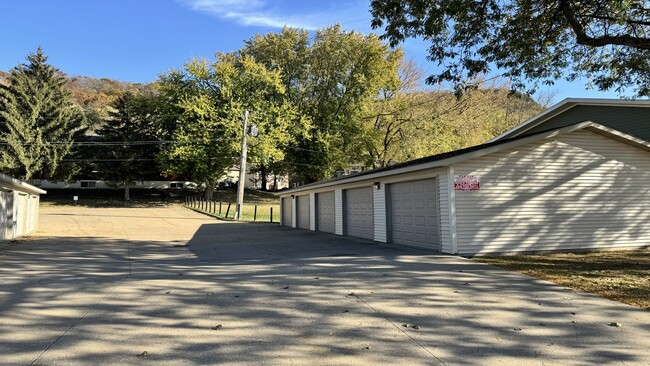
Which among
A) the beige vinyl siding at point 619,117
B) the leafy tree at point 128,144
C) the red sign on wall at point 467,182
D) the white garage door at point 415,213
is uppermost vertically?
the leafy tree at point 128,144

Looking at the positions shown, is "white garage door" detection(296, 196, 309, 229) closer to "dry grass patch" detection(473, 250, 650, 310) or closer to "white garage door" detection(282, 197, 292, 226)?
"white garage door" detection(282, 197, 292, 226)

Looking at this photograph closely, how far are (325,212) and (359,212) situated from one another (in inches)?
150

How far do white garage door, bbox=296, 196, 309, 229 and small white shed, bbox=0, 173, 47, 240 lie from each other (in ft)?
39.3

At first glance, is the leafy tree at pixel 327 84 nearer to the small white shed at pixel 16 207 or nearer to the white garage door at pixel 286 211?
the white garage door at pixel 286 211

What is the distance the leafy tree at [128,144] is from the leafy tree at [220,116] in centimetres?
475

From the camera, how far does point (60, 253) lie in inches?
462

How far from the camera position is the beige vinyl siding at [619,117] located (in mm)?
14969

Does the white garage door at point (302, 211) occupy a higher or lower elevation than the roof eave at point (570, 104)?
lower

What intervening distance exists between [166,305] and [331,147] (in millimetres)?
35362

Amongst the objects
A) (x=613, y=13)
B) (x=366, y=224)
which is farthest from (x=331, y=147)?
(x=613, y=13)

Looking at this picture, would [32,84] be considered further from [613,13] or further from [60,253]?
[613,13]

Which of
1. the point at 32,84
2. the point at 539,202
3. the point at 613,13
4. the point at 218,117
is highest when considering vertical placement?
the point at 32,84

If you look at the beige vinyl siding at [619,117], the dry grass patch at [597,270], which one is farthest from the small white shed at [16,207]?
the beige vinyl siding at [619,117]

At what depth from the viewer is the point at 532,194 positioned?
11.1 metres
